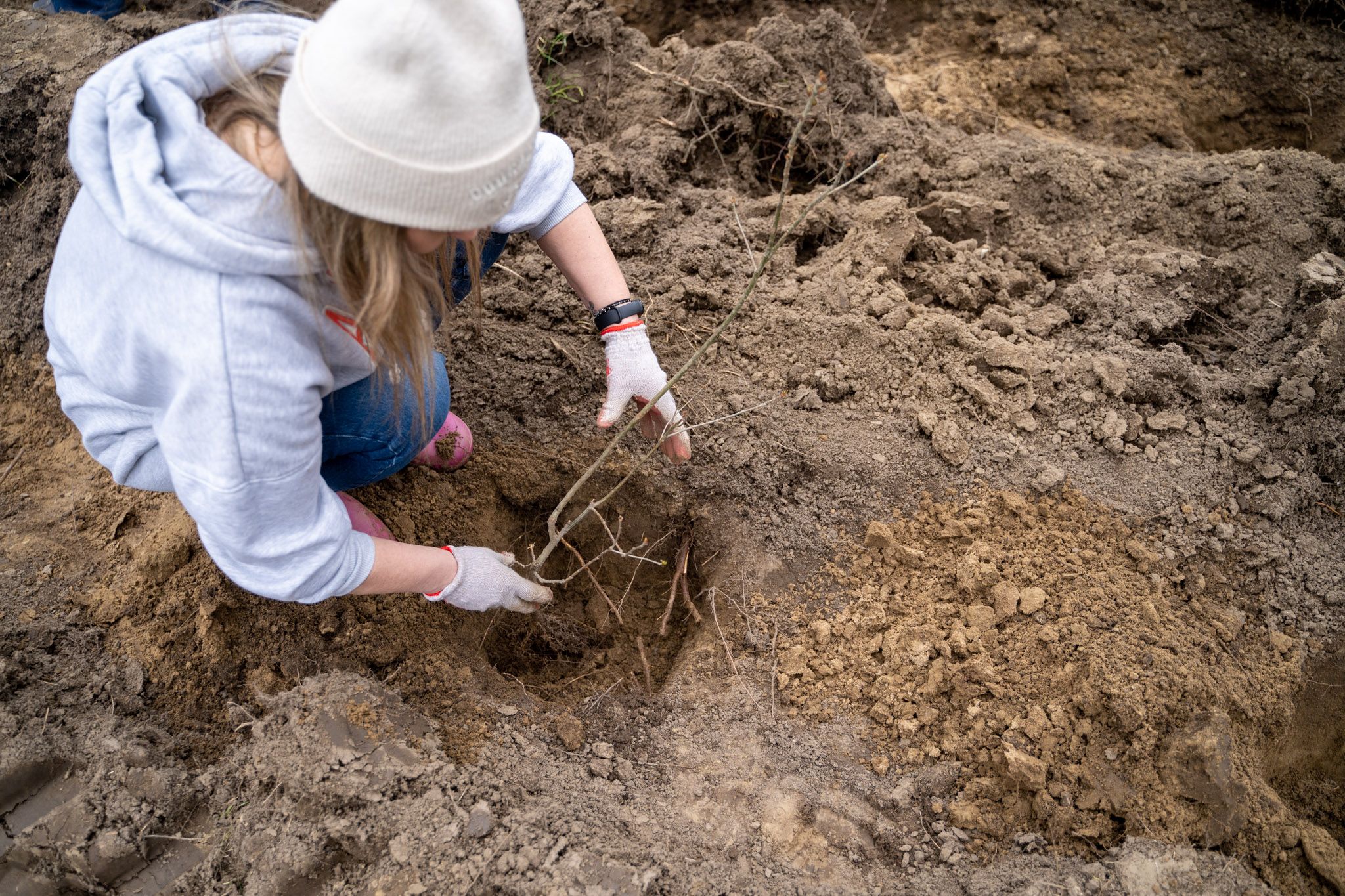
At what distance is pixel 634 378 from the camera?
2084 millimetres

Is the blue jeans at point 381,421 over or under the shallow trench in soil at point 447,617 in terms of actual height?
over

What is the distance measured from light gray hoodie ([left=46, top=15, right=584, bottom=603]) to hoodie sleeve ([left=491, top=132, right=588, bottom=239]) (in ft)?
1.93

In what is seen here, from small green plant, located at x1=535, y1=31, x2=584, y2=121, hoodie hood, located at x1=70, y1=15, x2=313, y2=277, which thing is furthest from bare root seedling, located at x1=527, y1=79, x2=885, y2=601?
hoodie hood, located at x1=70, y1=15, x2=313, y2=277

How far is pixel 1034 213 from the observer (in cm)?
274

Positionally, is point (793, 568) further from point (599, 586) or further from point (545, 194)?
point (545, 194)

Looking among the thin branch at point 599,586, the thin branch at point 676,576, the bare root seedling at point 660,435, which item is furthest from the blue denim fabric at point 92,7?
the thin branch at point 676,576

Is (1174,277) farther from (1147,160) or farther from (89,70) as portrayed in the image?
(89,70)

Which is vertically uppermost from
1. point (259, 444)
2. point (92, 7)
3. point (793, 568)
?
point (259, 444)

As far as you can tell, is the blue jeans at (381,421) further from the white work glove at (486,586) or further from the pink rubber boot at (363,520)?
the white work glove at (486,586)

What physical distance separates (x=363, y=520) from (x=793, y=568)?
1.04 metres

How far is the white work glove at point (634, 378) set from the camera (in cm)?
206

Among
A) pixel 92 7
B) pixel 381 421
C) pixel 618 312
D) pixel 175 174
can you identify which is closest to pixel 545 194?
pixel 618 312

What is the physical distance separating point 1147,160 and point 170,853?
3357 millimetres

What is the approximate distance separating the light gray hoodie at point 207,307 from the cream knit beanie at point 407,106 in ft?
0.55
